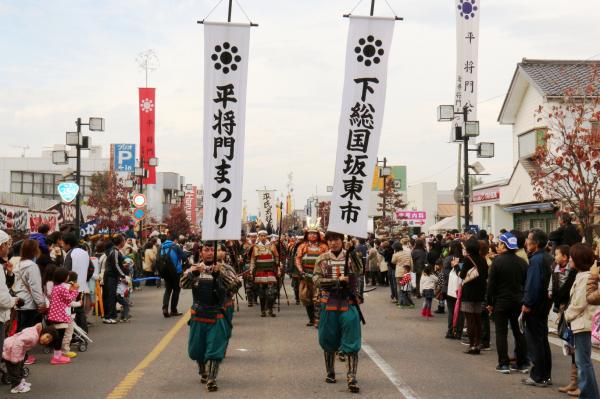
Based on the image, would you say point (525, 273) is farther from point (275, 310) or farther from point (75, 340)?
point (275, 310)

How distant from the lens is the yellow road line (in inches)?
309

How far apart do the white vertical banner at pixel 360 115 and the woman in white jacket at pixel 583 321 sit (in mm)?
2815

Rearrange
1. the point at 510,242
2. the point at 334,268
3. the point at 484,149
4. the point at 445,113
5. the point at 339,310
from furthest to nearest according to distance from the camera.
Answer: the point at 484,149 < the point at 445,113 < the point at 510,242 < the point at 334,268 < the point at 339,310

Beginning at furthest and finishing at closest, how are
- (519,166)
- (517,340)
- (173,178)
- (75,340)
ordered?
(173,178) < (519,166) < (75,340) < (517,340)

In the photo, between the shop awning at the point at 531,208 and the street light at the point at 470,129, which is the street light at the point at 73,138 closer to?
the street light at the point at 470,129

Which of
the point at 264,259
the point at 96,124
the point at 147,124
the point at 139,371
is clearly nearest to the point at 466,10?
the point at 264,259

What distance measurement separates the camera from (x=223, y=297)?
27.8ft

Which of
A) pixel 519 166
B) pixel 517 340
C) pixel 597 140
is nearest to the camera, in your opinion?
pixel 517 340

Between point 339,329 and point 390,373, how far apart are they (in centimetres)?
115

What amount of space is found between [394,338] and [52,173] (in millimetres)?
59722

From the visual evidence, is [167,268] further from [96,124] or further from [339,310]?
[96,124]

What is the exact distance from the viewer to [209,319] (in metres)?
8.26

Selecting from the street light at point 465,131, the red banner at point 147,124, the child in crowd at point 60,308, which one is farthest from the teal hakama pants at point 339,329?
the red banner at point 147,124

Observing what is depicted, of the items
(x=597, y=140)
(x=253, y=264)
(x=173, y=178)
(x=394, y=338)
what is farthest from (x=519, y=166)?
(x=173, y=178)
